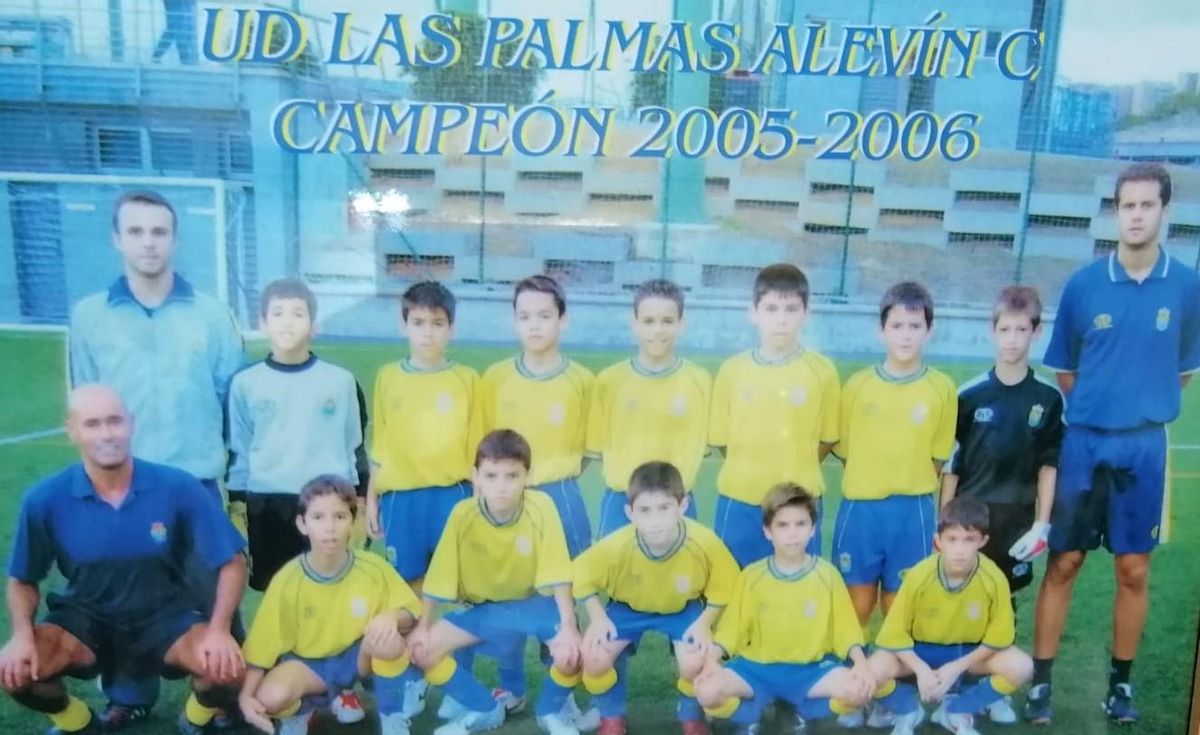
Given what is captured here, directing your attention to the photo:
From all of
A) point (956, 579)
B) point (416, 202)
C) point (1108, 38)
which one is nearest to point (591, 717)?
point (956, 579)

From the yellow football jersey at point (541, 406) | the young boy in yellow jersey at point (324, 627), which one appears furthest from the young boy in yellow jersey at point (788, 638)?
the young boy in yellow jersey at point (324, 627)

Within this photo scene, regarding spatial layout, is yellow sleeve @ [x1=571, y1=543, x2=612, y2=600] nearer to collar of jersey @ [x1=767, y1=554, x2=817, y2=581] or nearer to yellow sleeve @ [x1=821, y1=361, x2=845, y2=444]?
collar of jersey @ [x1=767, y1=554, x2=817, y2=581]

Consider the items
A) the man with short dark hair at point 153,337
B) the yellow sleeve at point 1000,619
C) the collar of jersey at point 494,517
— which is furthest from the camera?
the yellow sleeve at point 1000,619

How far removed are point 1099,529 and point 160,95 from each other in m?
2.18

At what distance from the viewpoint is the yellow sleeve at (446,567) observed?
1864 millimetres

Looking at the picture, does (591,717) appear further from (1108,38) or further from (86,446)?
(1108,38)

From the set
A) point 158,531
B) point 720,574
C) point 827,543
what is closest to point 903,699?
point 827,543

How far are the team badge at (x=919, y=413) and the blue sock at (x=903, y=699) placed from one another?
0.60 m

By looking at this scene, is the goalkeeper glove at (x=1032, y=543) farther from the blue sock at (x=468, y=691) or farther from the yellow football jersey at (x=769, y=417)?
the blue sock at (x=468, y=691)

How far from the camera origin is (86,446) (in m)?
1.78

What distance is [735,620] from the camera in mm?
1901

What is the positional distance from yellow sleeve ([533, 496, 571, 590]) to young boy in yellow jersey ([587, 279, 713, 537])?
6.0 inches

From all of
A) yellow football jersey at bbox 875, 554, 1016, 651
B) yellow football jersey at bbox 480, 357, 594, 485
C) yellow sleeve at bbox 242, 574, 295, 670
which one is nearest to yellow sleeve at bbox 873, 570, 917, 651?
yellow football jersey at bbox 875, 554, 1016, 651

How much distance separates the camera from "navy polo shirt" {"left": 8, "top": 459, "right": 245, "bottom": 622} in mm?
1795
